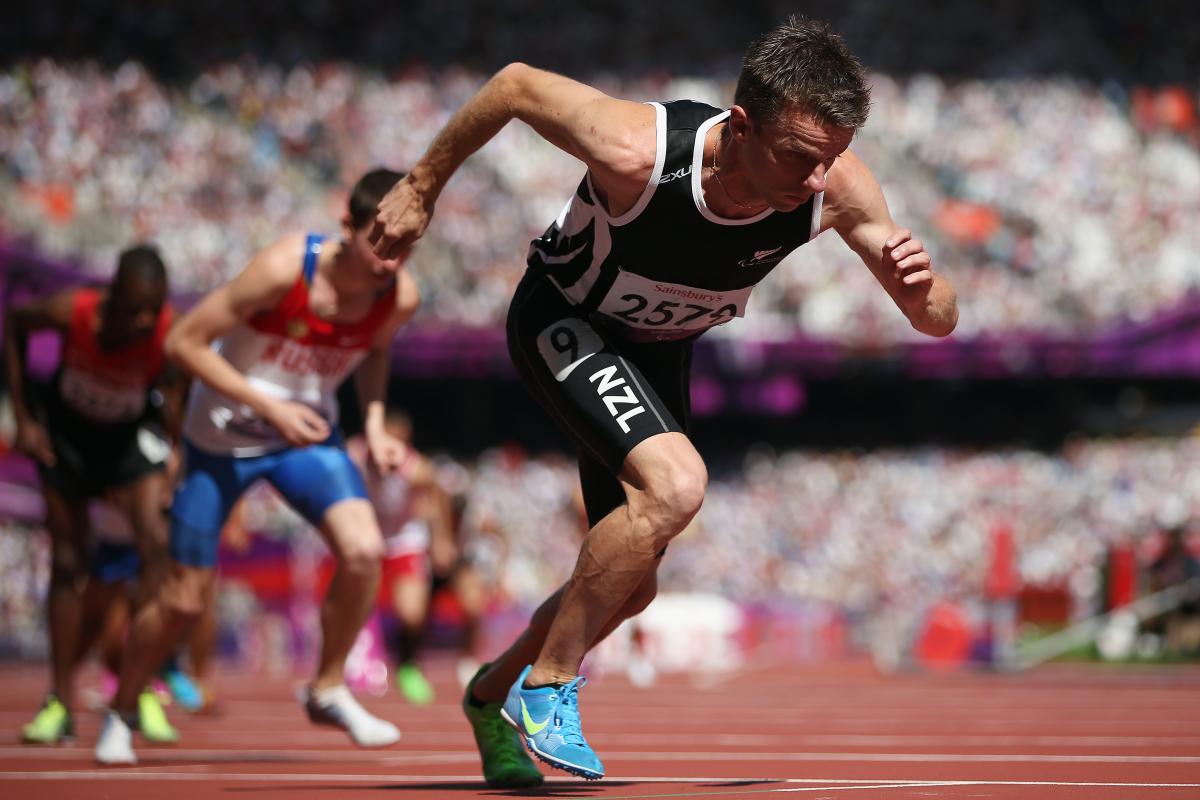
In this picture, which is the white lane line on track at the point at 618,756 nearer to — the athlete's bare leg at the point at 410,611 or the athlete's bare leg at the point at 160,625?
the athlete's bare leg at the point at 160,625

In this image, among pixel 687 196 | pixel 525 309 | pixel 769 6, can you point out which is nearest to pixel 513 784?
pixel 525 309

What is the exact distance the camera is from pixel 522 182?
100 feet

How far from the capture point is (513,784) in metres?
4.90

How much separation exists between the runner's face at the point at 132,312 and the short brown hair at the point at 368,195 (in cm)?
153

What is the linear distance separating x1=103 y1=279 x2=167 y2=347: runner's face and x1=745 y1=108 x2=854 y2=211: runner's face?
385cm

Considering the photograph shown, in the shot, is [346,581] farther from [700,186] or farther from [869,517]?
[869,517]

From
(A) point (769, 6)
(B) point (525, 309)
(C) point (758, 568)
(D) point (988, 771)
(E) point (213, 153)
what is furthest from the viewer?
(A) point (769, 6)

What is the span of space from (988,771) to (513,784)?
1.49 metres

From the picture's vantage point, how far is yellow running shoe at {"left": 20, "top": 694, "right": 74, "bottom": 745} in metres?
7.49

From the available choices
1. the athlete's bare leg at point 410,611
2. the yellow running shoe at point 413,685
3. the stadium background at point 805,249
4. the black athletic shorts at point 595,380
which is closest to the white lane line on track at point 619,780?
the black athletic shorts at point 595,380

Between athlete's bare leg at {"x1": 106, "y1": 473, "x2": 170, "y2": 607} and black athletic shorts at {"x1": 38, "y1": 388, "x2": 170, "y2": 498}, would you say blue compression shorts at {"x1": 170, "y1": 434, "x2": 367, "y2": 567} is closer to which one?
athlete's bare leg at {"x1": 106, "y1": 473, "x2": 170, "y2": 607}

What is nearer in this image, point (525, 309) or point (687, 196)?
point (687, 196)

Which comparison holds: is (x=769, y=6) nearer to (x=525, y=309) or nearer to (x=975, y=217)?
(x=975, y=217)

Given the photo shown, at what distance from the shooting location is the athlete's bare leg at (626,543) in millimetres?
4324
